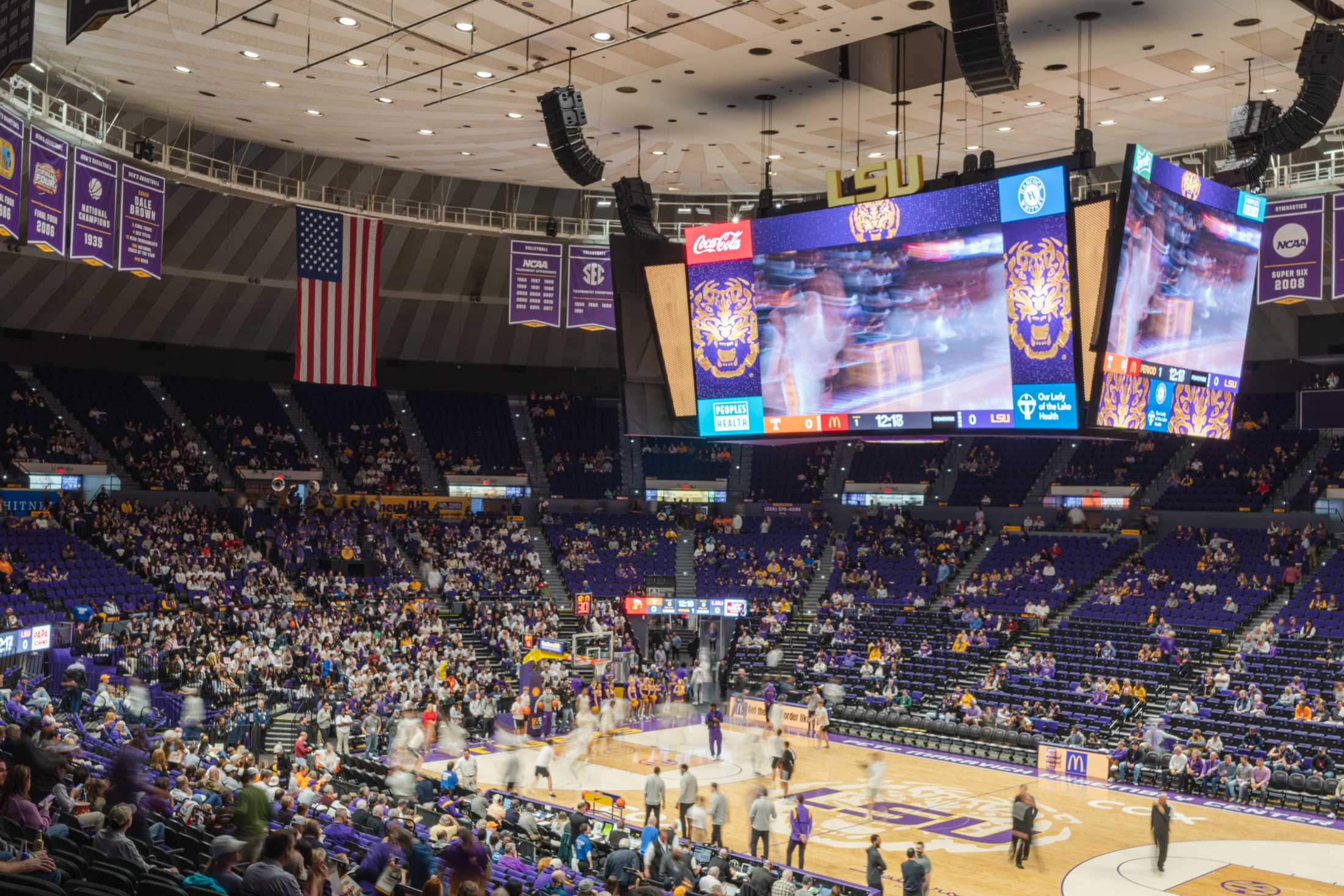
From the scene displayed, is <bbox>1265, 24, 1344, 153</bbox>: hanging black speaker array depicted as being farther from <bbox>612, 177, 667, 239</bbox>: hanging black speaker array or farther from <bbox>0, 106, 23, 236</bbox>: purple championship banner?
<bbox>0, 106, 23, 236</bbox>: purple championship banner

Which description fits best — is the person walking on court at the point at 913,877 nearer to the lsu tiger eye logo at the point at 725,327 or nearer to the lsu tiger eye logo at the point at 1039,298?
the lsu tiger eye logo at the point at 1039,298

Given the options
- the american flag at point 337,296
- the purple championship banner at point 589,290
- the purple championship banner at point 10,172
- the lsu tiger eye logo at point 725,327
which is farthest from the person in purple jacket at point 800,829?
the american flag at point 337,296

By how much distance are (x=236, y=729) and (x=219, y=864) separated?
16386 mm

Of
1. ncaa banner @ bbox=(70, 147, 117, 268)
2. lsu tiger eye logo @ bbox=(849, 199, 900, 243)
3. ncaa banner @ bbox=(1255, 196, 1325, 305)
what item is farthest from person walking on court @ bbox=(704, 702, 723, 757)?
ncaa banner @ bbox=(70, 147, 117, 268)

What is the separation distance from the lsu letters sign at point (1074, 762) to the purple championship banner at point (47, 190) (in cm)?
2158

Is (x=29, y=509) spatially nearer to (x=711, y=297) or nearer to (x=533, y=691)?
(x=533, y=691)

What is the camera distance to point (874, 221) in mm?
18859

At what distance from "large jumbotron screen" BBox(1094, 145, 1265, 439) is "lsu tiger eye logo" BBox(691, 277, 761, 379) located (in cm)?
585

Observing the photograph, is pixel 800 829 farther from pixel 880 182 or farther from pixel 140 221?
pixel 140 221

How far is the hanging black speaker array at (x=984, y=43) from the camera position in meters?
15.2

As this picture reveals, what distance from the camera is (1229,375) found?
59.3ft

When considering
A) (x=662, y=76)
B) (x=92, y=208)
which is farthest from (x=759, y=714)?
(x=92, y=208)

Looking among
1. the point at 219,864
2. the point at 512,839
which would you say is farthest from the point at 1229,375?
the point at 219,864

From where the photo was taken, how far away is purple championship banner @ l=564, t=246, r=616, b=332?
30625mm
